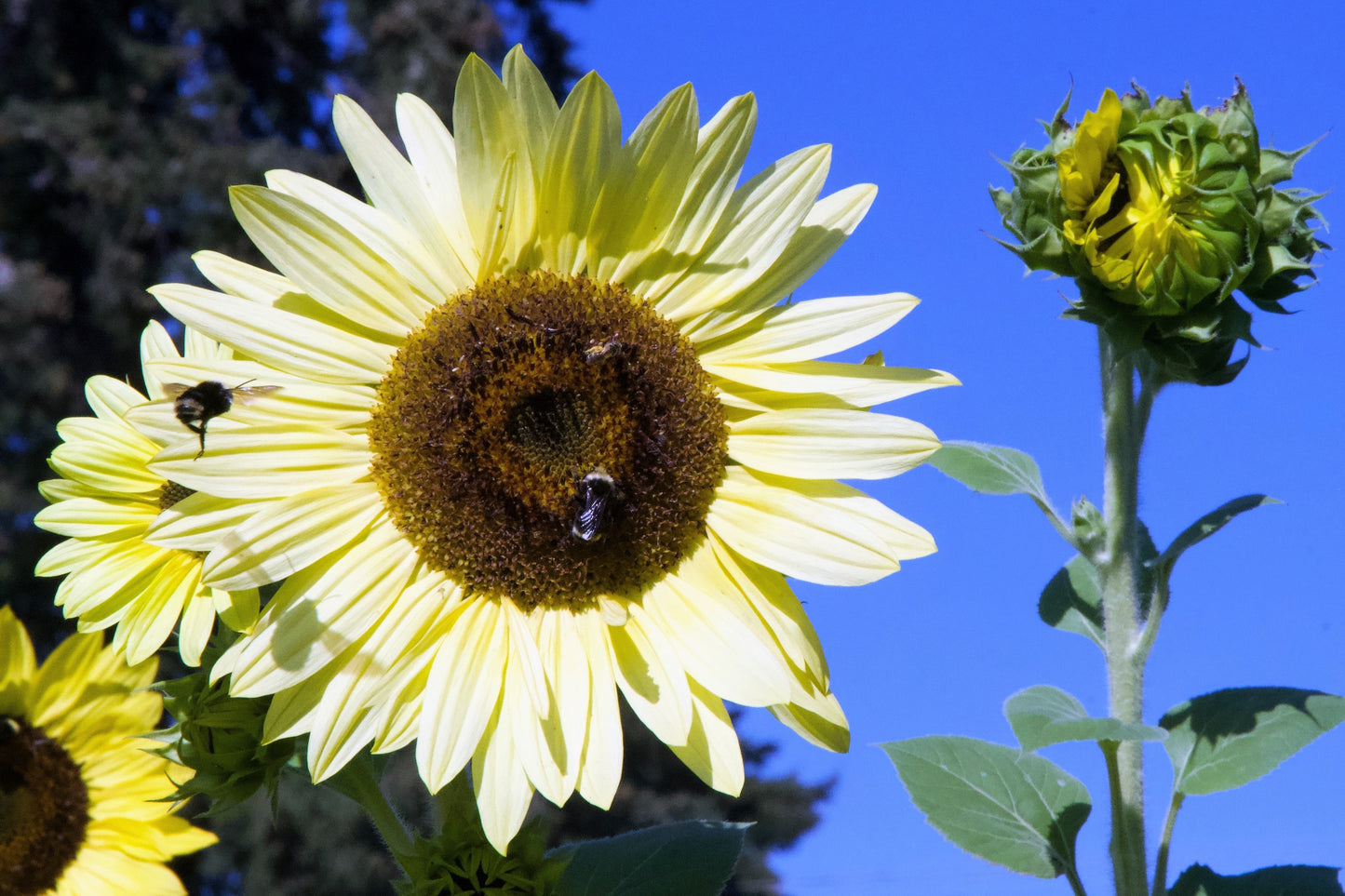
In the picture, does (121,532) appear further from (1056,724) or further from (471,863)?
(1056,724)

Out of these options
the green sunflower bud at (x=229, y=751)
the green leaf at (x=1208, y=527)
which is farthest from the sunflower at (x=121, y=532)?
the green leaf at (x=1208, y=527)

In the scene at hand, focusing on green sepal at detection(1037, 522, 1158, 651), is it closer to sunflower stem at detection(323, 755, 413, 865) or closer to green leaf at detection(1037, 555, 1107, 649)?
green leaf at detection(1037, 555, 1107, 649)

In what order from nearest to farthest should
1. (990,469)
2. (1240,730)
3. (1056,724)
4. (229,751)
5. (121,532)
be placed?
1. (1056,724)
2. (229,751)
3. (1240,730)
4. (990,469)
5. (121,532)

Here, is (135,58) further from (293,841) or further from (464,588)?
(464,588)

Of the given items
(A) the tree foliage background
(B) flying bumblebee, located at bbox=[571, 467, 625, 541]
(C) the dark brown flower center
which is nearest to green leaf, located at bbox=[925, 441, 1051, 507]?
(B) flying bumblebee, located at bbox=[571, 467, 625, 541]

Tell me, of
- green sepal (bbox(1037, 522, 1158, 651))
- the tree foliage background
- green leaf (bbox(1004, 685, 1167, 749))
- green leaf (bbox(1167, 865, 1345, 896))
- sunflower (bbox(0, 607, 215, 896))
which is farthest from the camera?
the tree foliage background

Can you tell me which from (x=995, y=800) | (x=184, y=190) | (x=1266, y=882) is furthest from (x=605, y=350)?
(x=184, y=190)
